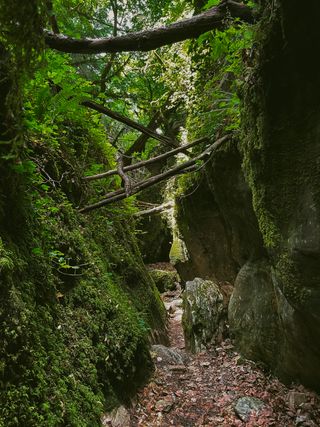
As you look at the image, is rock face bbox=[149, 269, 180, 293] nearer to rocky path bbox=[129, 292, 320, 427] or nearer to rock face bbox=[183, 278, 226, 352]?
rock face bbox=[183, 278, 226, 352]

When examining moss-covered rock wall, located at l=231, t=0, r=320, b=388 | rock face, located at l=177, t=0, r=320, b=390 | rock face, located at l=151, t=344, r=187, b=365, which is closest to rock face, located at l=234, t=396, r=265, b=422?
rock face, located at l=177, t=0, r=320, b=390

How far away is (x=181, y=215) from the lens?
1005 centimetres

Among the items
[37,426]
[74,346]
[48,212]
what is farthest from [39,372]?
[48,212]

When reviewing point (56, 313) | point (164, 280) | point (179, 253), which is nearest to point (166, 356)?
point (56, 313)

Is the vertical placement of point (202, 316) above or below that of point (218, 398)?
above

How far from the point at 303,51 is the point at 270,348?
4.26 metres

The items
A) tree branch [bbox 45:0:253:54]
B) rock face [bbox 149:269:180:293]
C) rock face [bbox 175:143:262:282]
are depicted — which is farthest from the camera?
rock face [bbox 149:269:180:293]

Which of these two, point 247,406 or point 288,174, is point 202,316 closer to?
point 247,406

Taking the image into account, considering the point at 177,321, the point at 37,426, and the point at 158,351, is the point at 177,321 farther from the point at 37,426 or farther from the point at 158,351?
the point at 37,426

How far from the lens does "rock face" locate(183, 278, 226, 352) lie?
271 inches

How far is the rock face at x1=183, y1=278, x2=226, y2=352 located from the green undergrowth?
219 centimetres

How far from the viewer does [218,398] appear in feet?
15.4

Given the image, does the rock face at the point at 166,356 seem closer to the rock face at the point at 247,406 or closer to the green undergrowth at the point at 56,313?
the green undergrowth at the point at 56,313

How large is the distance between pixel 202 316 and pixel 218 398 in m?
2.50
